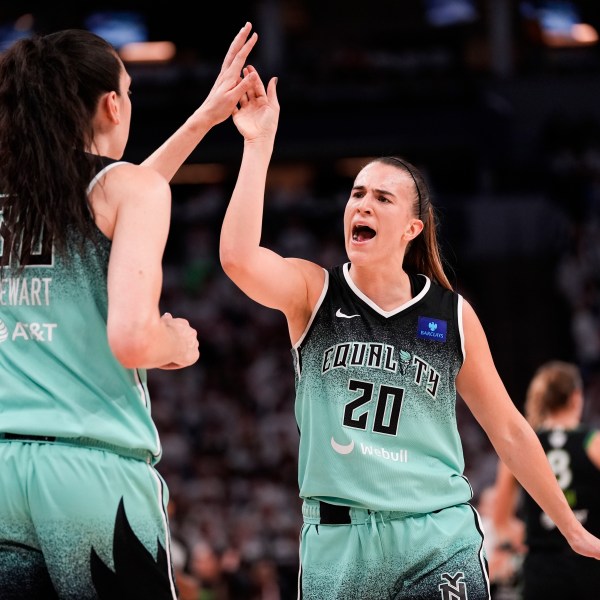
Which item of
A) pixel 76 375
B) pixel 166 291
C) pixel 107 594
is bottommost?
pixel 166 291

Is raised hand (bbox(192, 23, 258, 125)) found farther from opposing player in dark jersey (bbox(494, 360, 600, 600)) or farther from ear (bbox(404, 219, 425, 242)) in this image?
opposing player in dark jersey (bbox(494, 360, 600, 600))

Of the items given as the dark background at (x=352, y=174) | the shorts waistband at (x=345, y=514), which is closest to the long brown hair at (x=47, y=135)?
the shorts waistband at (x=345, y=514)

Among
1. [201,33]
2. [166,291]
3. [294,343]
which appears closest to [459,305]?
[294,343]

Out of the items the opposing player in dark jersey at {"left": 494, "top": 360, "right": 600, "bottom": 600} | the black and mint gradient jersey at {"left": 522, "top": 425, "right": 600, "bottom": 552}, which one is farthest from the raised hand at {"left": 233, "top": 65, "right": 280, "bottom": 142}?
the black and mint gradient jersey at {"left": 522, "top": 425, "right": 600, "bottom": 552}

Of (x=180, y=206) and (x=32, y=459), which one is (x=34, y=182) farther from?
(x=180, y=206)

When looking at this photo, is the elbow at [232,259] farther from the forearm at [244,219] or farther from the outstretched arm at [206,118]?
the outstretched arm at [206,118]

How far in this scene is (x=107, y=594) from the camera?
2.88 metres

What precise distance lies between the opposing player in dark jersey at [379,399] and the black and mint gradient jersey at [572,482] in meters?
2.48

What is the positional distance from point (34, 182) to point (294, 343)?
1.42 m

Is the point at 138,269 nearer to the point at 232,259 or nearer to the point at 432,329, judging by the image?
the point at 232,259

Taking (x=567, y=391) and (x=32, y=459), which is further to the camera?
(x=567, y=391)

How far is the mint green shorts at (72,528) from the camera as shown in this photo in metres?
2.85

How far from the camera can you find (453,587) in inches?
155

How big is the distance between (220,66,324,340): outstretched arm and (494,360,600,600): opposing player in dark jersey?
2.98 metres
